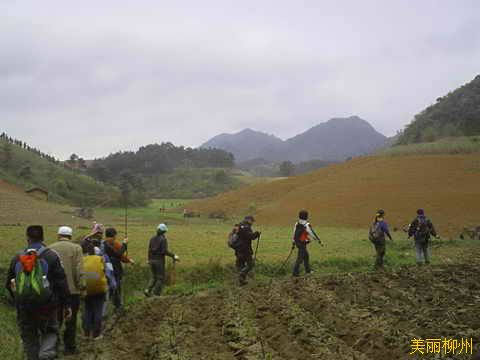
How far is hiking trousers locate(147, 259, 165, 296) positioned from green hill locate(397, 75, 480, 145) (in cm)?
7117

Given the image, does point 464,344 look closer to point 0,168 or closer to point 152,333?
point 152,333

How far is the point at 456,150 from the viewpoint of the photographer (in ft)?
172

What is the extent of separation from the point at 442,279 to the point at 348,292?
2.71 m

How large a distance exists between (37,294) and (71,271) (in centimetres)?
115

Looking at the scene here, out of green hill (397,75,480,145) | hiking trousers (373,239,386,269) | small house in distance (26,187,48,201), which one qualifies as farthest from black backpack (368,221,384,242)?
green hill (397,75,480,145)

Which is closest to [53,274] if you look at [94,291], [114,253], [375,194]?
[94,291]

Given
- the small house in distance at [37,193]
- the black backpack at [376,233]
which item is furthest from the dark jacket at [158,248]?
the small house in distance at [37,193]

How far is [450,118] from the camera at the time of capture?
3172 inches

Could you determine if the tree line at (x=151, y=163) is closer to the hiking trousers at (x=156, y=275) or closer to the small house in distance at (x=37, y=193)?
the small house in distance at (x=37, y=193)

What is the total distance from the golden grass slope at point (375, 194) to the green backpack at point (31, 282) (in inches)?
1071

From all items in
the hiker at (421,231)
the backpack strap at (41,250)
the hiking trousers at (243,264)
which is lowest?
the hiking trousers at (243,264)

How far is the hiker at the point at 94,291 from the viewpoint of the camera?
6.93 m

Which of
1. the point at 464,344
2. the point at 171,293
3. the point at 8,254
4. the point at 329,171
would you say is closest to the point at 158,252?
the point at 171,293

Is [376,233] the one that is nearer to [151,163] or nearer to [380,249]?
[380,249]
